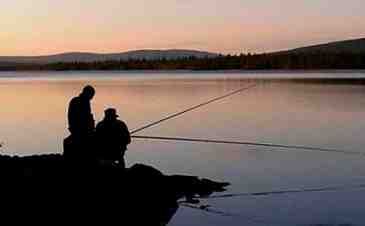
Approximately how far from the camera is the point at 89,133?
32.0 ft

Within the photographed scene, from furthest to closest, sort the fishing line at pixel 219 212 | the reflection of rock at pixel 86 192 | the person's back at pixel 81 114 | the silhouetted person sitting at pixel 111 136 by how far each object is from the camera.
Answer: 1. the silhouetted person sitting at pixel 111 136
2. the person's back at pixel 81 114
3. the fishing line at pixel 219 212
4. the reflection of rock at pixel 86 192

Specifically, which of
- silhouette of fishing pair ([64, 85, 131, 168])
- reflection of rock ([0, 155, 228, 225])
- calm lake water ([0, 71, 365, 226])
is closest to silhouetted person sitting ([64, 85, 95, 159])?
silhouette of fishing pair ([64, 85, 131, 168])

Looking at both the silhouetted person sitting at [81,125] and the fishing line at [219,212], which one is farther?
the silhouetted person sitting at [81,125]

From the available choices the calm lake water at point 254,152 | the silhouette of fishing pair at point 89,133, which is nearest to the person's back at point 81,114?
the silhouette of fishing pair at point 89,133

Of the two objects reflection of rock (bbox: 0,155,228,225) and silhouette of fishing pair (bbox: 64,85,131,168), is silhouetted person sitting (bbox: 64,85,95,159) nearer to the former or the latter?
silhouette of fishing pair (bbox: 64,85,131,168)

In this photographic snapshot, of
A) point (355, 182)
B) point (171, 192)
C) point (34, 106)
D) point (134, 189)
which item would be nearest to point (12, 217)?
point (134, 189)

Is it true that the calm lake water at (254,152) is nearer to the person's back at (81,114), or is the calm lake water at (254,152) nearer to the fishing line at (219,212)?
the fishing line at (219,212)

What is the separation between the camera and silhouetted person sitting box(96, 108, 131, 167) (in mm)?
9828

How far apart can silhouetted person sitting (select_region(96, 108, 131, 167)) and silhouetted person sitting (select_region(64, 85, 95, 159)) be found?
148mm

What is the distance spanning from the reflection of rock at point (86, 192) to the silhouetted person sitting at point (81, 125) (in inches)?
11.2

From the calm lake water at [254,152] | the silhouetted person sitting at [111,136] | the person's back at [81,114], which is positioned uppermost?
the person's back at [81,114]

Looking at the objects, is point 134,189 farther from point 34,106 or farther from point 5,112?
point 34,106

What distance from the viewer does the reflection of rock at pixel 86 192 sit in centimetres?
803

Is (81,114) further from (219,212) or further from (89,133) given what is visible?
(219,212)
